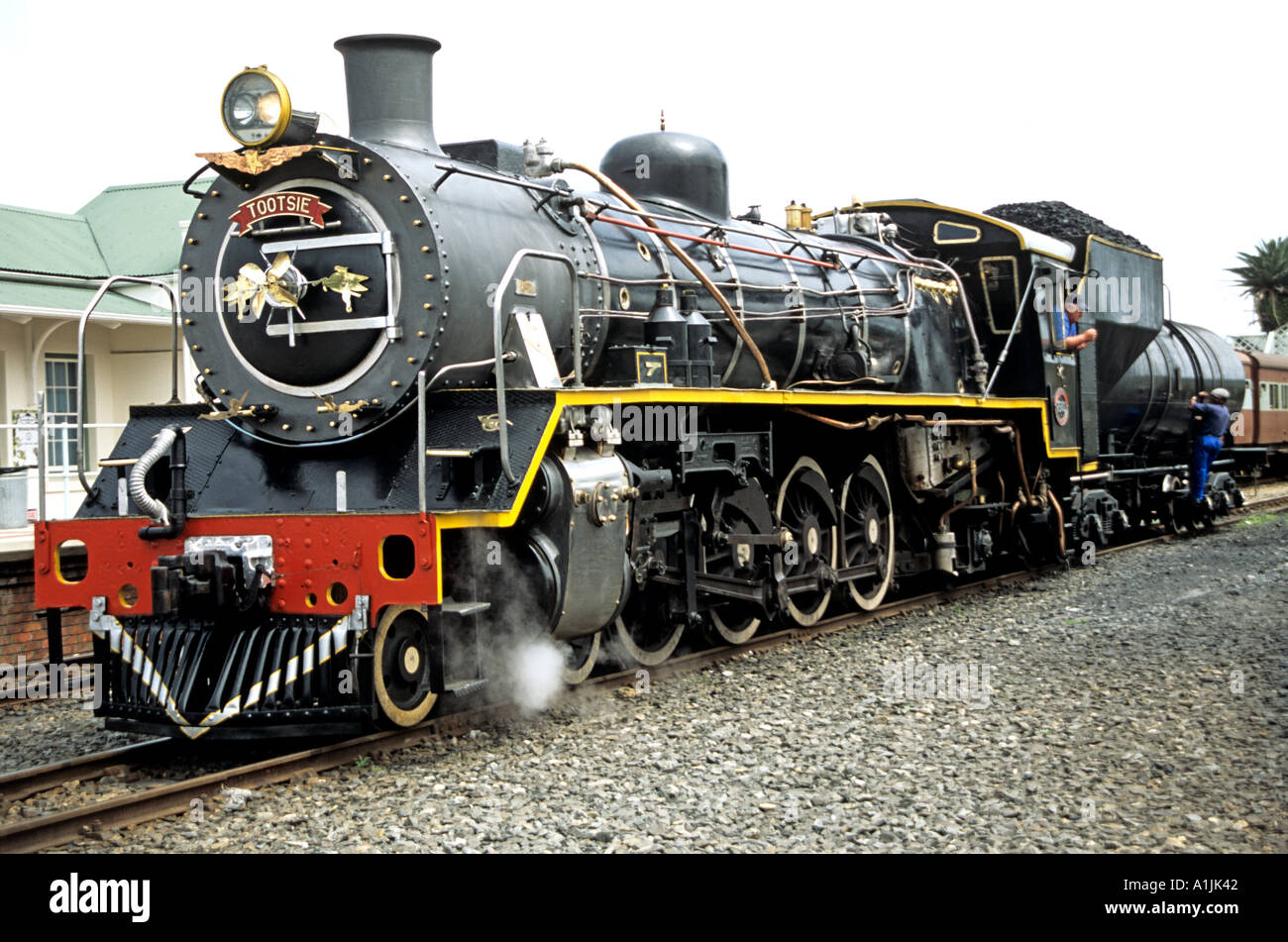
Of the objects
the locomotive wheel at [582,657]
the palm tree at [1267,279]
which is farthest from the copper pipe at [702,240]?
the palm tree at [1267,279]

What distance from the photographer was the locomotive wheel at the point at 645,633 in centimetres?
795

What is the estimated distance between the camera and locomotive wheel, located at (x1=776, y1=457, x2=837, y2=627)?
9.42 metres

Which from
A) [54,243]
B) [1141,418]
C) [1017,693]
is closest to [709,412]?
[1017,693]

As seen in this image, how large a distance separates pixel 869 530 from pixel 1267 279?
214 ft

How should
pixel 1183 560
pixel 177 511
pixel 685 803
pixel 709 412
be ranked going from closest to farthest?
pixel 685 803 → pixel 177 511 → pixel 709 412 → pixel 1183 560

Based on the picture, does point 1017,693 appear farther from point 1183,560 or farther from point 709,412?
point 1183,560

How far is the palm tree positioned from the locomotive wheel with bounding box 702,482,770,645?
65403 millimetres

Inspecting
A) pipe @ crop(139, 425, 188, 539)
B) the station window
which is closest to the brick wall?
pipe @ crop(139, 425, 188, 539)

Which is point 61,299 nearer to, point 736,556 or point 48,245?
point 48,245

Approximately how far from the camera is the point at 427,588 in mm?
5840

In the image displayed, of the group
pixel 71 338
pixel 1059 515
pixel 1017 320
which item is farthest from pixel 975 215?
pixel 71 338

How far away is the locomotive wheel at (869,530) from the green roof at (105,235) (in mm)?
9422

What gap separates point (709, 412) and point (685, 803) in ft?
11.4

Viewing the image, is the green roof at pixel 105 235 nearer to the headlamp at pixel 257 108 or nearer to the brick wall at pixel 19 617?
the brick wall at pixel 19 617
